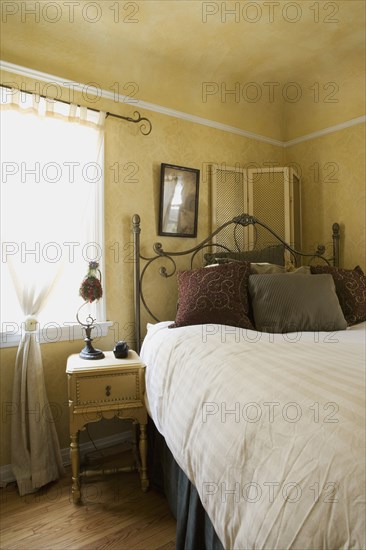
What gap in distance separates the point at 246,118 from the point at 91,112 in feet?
4.85

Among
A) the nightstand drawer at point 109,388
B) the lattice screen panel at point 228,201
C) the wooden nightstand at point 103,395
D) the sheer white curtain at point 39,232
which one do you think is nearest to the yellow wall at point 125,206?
the sheer white curtain at point 39,232

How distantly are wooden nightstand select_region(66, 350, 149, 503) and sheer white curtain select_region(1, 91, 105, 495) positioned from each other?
0.28 m

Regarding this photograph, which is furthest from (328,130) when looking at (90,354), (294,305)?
(90,354)

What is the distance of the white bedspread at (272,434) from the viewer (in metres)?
0.71

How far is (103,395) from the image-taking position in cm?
184

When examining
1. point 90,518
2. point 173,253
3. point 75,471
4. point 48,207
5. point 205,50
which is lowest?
point 90,518

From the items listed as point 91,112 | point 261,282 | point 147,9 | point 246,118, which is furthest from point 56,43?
point 261,282

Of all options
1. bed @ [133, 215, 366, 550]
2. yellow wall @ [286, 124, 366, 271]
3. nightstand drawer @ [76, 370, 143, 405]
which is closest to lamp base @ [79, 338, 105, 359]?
nightstand drawer @ [76, 370, 143, 405]

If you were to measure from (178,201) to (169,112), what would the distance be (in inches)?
26.9

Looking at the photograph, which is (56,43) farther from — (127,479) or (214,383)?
(127,479)

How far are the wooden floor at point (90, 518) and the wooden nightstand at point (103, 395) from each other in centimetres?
9

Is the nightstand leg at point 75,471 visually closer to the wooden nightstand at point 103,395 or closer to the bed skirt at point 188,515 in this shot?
the wooden nightstand at point 103,395

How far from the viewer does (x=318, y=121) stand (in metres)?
3.10

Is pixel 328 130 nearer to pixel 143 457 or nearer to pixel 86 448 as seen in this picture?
pixel 143 457
